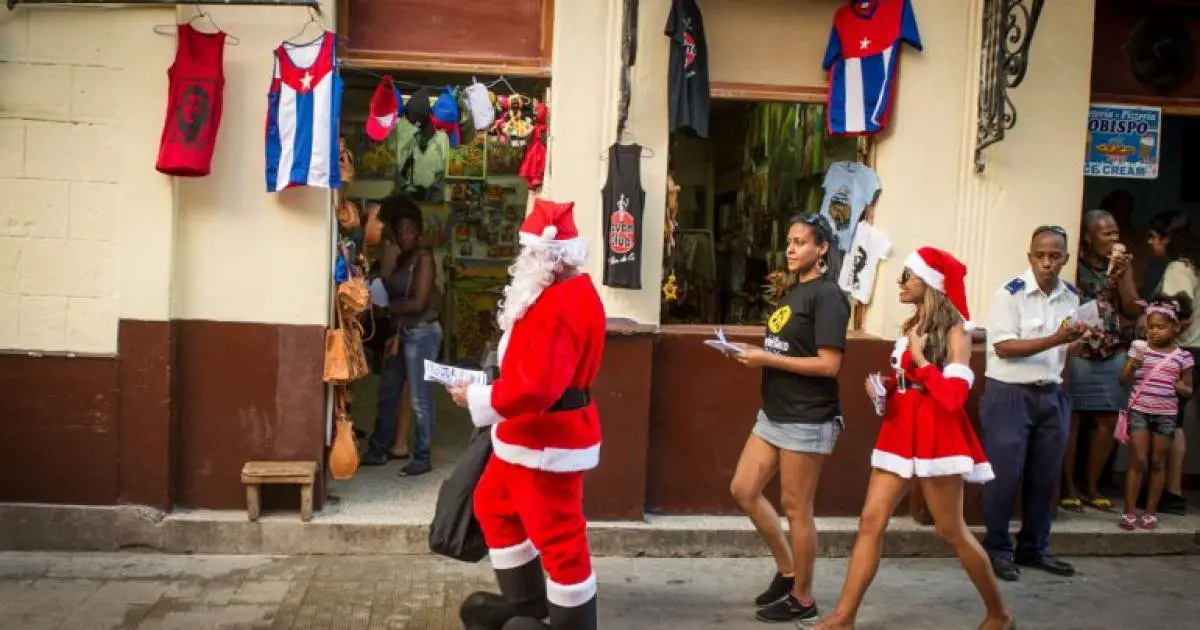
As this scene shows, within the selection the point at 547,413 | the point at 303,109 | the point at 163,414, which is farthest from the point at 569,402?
the point at 163,414

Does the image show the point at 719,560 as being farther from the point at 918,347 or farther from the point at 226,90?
the point at 226,90

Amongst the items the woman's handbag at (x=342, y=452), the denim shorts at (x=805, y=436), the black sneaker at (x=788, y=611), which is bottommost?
the black sneaker at (x=788, y=611)

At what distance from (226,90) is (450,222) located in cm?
425

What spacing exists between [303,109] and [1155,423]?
5.83 meters

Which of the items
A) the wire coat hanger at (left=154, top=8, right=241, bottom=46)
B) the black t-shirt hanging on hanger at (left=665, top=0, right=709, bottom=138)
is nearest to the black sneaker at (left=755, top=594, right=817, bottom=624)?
the black t-shirt hanging on hanger at (left=665, top=0, right=709, bottom=138)

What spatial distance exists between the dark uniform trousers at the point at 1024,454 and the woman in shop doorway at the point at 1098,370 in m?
1.02

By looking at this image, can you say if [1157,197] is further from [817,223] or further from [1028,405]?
[817,223]

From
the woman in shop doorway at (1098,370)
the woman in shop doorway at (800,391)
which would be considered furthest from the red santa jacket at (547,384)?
the woman in shop doorway at (1098,370)

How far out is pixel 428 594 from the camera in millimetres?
5930

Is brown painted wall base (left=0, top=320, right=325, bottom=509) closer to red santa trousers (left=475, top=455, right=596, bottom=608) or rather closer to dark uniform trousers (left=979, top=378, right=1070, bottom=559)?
red santa trousers (left=475, top=455, right=596, bottom=608)

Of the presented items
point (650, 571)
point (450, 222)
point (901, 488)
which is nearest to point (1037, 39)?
point (901, 488)

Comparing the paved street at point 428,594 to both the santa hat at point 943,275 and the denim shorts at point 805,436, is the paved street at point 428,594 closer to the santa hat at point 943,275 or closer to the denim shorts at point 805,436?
the denim shorts at point 805,436

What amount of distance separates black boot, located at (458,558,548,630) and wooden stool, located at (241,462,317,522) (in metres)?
1.81

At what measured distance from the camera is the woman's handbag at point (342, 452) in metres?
6.91
